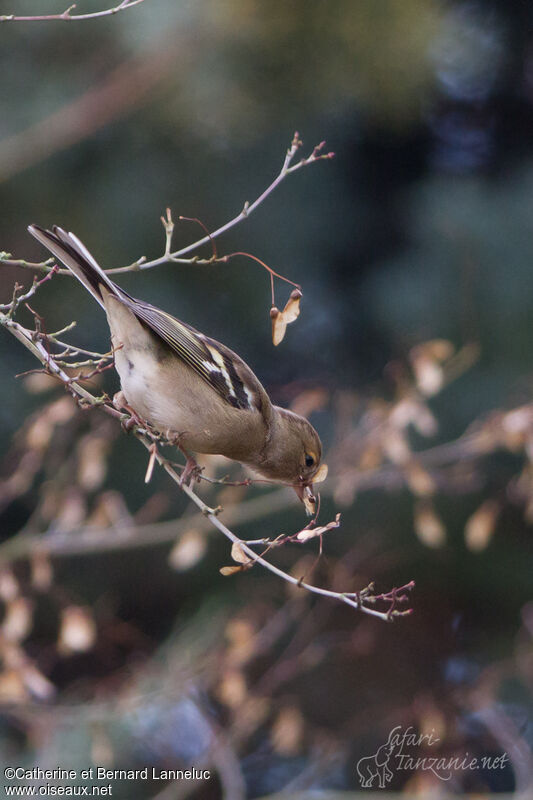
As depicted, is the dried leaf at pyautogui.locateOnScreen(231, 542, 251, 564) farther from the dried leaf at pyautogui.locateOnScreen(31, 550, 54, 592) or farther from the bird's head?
the dried leaf at pyautogui.locateOnScreen(31, 550, 54, 592)

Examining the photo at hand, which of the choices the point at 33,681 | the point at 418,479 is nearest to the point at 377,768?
the point at 418,479

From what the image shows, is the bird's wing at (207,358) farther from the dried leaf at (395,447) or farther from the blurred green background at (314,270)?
the blurred green background at (314,270)

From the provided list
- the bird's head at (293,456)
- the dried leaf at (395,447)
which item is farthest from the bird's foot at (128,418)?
the dried leaf at (395,447)

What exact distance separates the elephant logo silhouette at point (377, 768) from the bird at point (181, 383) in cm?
214

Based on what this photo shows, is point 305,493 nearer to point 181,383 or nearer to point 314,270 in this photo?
point 181,383

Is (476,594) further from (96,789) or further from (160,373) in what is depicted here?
(160,373)

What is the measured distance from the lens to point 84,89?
13.9 feet

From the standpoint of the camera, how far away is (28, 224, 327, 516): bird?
7.13ft

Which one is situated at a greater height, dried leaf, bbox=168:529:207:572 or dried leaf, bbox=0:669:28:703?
dried leaf, bbox=168:529:207:572

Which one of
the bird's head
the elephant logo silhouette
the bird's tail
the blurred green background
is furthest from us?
the blurred green background

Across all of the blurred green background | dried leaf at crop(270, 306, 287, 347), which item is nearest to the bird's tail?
dried leaf at crop(270, 306, 287, 347)

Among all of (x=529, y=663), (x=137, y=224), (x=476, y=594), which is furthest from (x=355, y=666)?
(x=137, y=224)

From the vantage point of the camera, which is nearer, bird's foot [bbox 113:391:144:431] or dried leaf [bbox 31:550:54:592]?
bird's foot [bbox 113:391:144:431]

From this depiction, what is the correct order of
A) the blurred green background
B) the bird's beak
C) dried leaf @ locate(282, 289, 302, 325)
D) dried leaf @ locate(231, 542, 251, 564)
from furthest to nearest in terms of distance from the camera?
the blurred green background
the bird's beak
dried leaf @ locate(282, 289, 302, 325)
dried leaf @ locate(231, 542, 251, 564)
